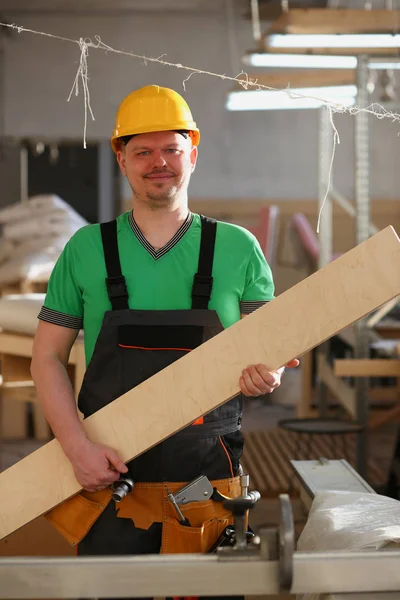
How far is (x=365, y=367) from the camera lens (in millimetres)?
4891

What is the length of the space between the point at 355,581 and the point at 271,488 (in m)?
3.78

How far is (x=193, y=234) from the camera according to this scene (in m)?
2.09

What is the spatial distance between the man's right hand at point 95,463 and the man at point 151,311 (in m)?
0.10

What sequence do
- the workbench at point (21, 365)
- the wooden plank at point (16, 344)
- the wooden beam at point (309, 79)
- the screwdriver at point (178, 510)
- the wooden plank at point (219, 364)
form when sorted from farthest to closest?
the wooden beam at point (309, 79) < the wooden plank at point (16, 344) < the workbench at point (21, 365) < the screwdriver at point (178, 510) < the wooden plank at point (219, 364)

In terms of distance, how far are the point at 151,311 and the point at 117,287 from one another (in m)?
0.09

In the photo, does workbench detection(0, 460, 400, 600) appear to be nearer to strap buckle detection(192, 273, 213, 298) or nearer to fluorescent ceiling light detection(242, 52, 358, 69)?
strap buckle detection(192, 273, 213, 298)

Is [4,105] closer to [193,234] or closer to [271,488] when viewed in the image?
[271,488]

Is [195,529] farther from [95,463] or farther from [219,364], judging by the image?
[219,364]

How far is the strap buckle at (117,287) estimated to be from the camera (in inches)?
79.4

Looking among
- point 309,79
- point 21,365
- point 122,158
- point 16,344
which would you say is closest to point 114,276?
point 122,158

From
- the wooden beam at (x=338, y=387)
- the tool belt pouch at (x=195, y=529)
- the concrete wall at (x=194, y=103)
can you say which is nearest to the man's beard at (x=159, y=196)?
the tool belt pouch at (x=195, y=529)

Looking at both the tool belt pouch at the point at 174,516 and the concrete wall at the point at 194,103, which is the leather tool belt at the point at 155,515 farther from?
the concrete wall at the point at 194,103

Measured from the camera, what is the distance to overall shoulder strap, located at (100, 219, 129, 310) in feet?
6.62

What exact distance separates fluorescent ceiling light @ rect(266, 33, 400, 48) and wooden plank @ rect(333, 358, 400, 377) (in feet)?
5.42
